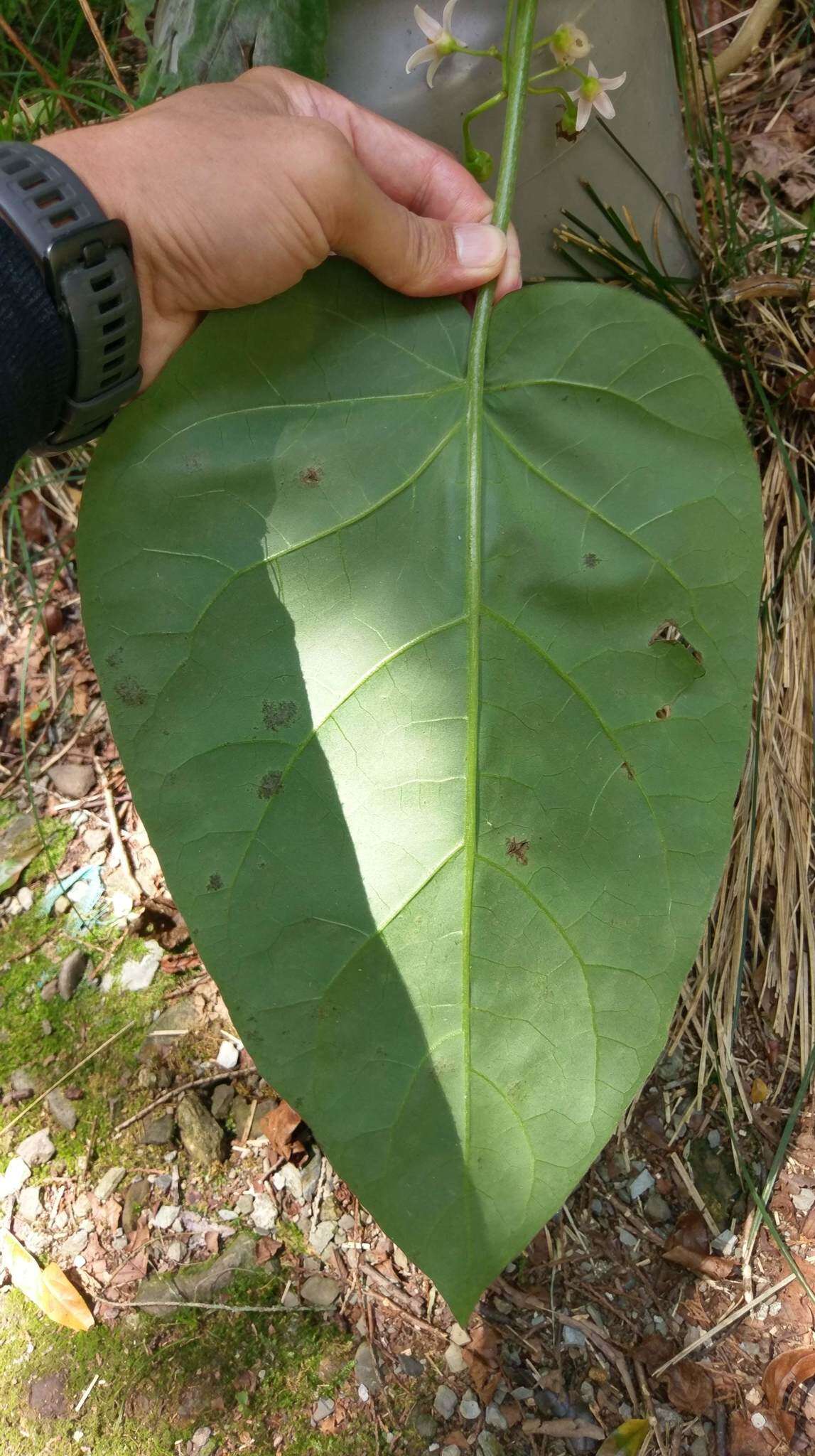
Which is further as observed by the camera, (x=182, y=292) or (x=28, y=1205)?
(x=28, y=1205)

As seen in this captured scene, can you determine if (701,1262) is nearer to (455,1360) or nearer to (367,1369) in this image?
(455,1360)

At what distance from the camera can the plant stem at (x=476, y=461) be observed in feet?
3.40

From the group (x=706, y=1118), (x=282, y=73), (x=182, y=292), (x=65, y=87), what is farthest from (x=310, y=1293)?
(x=65, y=87)

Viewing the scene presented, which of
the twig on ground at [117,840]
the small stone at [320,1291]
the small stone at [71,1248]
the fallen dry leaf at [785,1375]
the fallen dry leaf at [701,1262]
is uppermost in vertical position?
the twig on ground at [117,840]

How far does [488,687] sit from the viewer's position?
42.0 inches

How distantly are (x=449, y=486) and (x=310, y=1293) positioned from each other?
1.02 metres

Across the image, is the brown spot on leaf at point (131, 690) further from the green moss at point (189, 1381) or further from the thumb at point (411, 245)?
the green moss at point (189, 1381)

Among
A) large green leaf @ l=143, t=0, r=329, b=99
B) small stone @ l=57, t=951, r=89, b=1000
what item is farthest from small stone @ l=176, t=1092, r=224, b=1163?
large green leaf @ l=143, t=0, r=329, b=99

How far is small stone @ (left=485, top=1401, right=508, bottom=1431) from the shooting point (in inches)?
49.5

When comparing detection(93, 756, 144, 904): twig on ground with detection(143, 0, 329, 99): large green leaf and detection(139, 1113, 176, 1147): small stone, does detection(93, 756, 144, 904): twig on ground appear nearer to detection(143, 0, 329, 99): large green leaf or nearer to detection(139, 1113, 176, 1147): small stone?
detection(139, 1113, 176, 1147): small stone

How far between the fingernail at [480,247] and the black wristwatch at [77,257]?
13.2 inches

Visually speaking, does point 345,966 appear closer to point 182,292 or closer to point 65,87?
point 182,292

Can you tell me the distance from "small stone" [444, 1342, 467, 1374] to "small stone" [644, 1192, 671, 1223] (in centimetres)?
29

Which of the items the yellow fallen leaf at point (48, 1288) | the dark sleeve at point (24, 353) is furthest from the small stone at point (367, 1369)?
the dark sleeve at point (24, 353)
